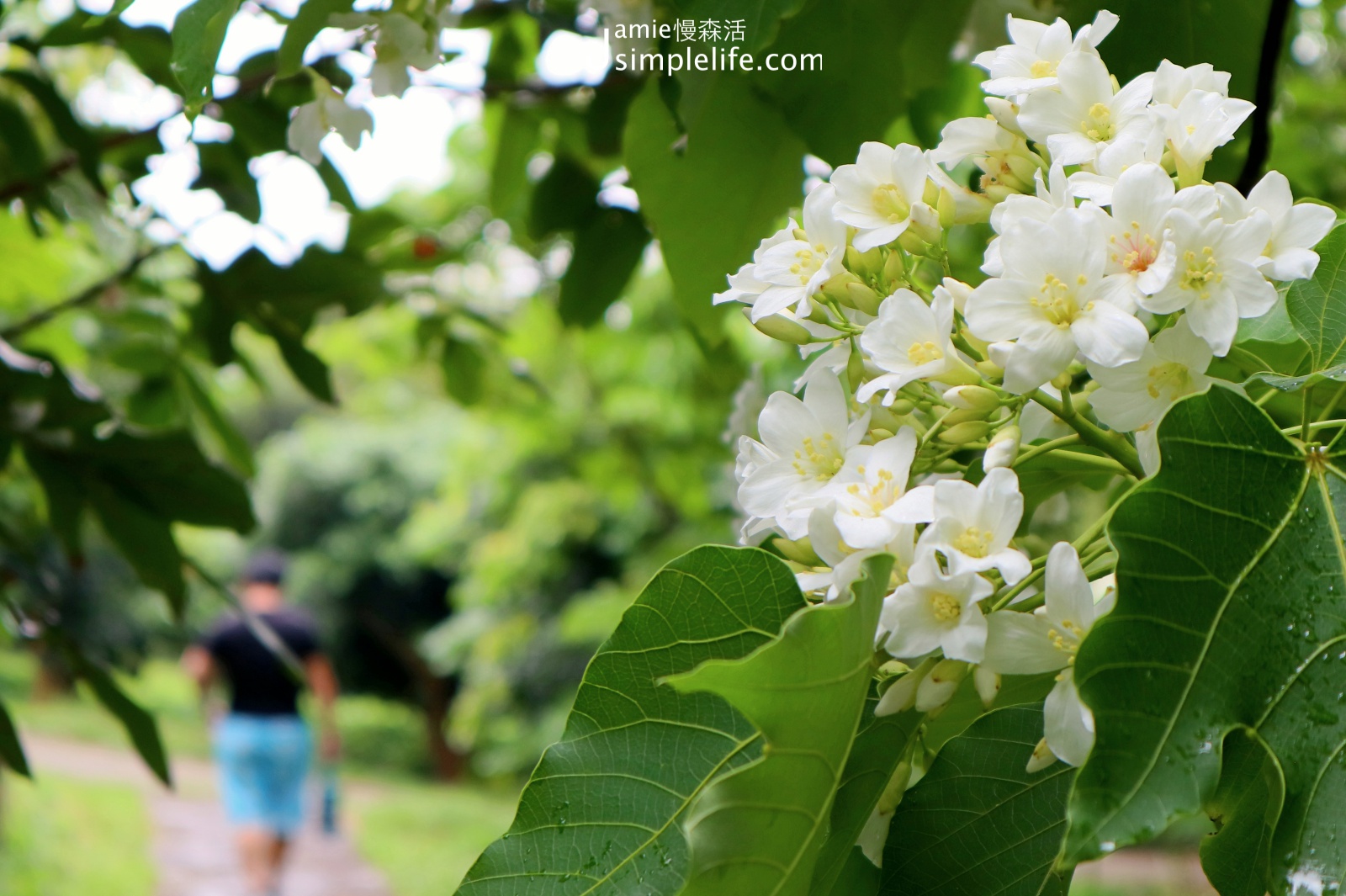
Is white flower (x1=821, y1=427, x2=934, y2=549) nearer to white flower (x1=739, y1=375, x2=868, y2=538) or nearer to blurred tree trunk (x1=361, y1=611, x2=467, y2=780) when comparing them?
white flower (x1=739, y1=375, x2=868, y2=538)

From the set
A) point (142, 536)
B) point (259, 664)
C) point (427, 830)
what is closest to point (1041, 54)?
point (142, 536)

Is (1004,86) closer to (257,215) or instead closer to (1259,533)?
(1259,533)

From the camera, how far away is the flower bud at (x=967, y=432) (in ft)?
1.76

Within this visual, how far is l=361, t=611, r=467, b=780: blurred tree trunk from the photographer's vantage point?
38.2 feet

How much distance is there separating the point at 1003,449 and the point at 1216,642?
12 cm

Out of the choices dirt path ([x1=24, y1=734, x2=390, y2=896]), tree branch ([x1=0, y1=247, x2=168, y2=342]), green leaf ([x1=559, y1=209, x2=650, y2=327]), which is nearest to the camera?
tree branch ([x1=0, y1=247, x2=168, y2=342])

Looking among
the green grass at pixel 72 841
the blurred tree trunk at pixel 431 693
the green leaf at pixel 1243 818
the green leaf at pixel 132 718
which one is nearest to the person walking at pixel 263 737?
the green grass at pixel 72 841

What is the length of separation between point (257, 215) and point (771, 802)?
0.97 metres

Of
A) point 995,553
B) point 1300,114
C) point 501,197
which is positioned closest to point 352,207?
point 501,197

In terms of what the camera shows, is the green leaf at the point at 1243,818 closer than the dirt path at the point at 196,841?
Yes

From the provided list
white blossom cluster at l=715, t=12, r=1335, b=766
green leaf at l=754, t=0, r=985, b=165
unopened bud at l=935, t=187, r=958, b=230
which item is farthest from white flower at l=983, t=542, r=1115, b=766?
green leaf at l=754, t=0, r=985, b=165

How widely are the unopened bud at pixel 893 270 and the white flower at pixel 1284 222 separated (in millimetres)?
149

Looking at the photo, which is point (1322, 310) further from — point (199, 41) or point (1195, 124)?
point (199, 41)

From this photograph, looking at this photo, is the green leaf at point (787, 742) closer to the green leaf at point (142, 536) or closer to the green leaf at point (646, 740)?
the green leaf at point (646, 740)
